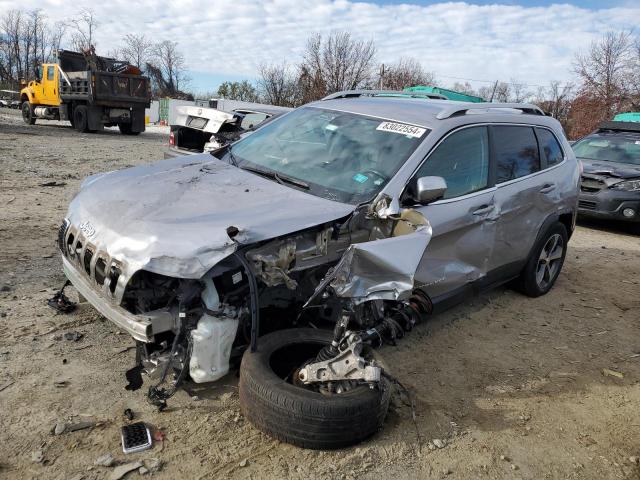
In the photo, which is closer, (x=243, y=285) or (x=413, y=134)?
(x=243, y=285)

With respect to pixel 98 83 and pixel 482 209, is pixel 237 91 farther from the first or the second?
pixel 482 209

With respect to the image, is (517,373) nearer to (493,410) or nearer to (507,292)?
(493,410)

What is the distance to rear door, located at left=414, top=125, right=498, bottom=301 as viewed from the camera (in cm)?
355

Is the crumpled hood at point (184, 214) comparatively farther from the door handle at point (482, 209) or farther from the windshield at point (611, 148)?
the windshield at point (611, 148)

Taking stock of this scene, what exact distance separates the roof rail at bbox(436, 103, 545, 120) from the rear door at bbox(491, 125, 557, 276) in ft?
0.66

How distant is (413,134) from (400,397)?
72.4 inches

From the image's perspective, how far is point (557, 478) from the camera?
2670mm

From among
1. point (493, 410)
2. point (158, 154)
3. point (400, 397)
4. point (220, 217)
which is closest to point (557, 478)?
point (493, 410)

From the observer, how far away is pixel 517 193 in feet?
14.2

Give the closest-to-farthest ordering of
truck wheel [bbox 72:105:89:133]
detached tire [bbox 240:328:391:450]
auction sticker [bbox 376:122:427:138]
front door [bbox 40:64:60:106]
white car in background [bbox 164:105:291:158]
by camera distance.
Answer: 1. detached tire [bbox 240:328:391:450]
2. auction sticker [bbox 376:122:427:138]
3. white car in background [bbox 164:105:291:158]
4. truck wheel [bbox 72:105:89:133]
5. front door [bbox 40:64:60:106]

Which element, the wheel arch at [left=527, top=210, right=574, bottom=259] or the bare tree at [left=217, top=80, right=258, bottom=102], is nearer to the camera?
the wheel arch at [left=527, top=210, right=574, bottom=259]

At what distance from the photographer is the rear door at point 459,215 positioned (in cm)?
355

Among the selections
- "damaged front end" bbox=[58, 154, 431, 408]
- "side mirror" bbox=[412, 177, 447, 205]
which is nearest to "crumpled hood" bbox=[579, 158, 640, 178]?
"side mirror" bbox=[412, 177, 447, 205]

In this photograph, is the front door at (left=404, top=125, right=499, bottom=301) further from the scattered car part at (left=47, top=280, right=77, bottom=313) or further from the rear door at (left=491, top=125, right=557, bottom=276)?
the scattered car part at (left=47, top=280, right=77, bottom=313)
